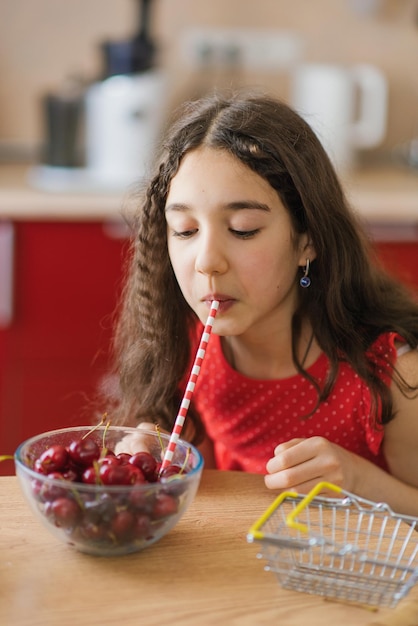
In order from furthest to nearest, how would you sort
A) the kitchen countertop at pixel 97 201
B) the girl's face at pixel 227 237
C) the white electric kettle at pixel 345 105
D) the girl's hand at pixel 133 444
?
the white electric kettle at pixel 345 105 < the kitchen countertop at pixel 97 201 < the girl's face at pixel 227 237 < the girl's hand at pixel 133 444

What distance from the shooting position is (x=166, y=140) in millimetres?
1444

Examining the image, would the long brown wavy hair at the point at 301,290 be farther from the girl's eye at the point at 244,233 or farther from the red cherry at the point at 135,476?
the red cherry at the point at 135,476

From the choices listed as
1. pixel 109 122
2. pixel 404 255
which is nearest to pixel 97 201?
pixel 109 122

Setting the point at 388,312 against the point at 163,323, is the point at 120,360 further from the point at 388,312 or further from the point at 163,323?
the point at 388,312

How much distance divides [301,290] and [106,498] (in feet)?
2.05

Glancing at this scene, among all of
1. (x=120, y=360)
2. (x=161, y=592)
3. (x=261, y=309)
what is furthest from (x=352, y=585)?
(x=120, y=360)

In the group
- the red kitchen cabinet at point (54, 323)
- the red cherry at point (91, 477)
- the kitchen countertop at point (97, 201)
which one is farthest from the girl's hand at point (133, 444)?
the red kitchen cabinet at point (54, 323)

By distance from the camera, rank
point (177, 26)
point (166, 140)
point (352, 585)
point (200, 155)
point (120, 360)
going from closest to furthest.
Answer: point (352, 585) < point (200, 155) < point (166, 140) < point (120, 360) < point (177, 26)

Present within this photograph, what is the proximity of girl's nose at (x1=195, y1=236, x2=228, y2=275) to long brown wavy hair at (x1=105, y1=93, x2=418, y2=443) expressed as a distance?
0.41 ft

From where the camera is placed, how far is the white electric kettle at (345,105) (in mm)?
2891

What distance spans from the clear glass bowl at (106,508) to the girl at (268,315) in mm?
233

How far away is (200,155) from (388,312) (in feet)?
1.28

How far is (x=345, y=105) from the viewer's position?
2898 millimetres

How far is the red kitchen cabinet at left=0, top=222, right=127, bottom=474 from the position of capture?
8.43ft
